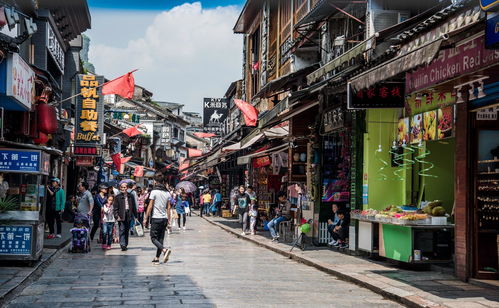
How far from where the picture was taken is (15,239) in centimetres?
1327

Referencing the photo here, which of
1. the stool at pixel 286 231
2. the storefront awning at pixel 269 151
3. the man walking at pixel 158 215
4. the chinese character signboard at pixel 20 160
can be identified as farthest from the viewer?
the storefront awning at pixel 269 151

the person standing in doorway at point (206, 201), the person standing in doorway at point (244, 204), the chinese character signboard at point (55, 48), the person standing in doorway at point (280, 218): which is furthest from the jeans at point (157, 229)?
the person standing in doorway at point (206, 201)

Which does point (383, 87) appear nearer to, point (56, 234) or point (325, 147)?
point (325, 147)

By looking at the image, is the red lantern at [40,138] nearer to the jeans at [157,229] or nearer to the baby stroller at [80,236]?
the baby stroller at [80,236]

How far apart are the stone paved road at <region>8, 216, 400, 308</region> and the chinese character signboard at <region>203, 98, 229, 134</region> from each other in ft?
130

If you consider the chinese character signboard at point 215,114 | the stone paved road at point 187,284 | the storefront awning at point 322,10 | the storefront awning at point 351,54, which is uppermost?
the chinese character signboard at point 215,114

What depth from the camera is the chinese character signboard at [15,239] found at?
13.2 m

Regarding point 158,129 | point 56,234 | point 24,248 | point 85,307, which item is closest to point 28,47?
point 56,234

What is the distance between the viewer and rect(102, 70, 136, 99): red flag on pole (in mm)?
23344

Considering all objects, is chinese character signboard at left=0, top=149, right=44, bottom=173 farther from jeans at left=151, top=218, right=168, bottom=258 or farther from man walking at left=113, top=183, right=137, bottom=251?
man walking at left=113, top=183, right=137, bottom=251

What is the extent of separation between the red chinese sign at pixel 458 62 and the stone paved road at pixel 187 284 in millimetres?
3434

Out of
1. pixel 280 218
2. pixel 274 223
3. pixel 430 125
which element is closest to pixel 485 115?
pixel 430 125

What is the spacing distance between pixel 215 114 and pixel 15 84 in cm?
4319

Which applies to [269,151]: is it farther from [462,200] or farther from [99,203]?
[462,200]
